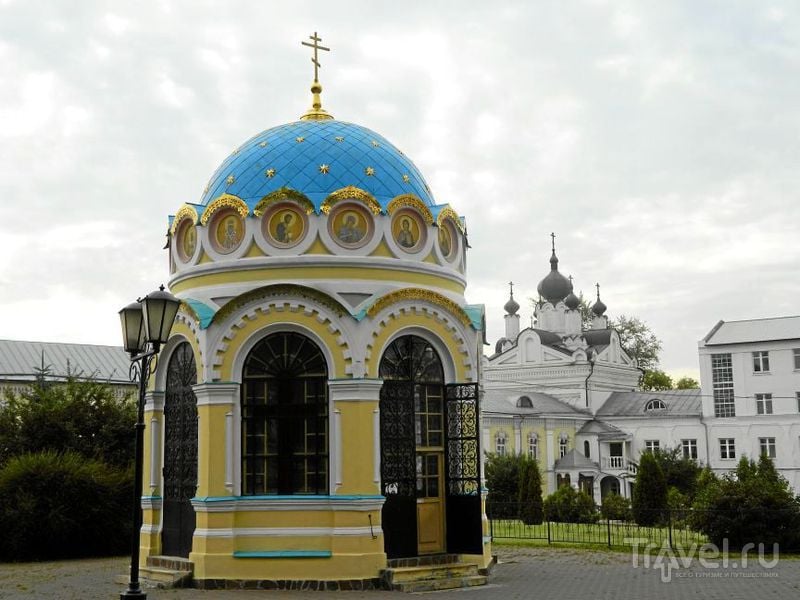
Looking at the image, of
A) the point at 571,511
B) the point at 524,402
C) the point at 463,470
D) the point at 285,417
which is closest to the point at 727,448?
the point at 524,402

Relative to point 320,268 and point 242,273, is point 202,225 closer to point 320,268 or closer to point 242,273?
point 242,273

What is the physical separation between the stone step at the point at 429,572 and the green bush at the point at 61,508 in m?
9.21

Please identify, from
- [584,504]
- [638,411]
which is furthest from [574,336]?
[584,504]

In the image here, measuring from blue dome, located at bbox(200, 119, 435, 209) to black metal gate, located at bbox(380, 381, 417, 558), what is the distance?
3.28 metres

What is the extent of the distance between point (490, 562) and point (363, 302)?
5.12m

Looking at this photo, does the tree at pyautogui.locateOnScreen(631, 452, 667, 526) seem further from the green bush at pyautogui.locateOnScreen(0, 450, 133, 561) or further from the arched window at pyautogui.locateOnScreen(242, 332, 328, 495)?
the arched window at pyautogui.locateOnScreen(242, 332, 328, 495)

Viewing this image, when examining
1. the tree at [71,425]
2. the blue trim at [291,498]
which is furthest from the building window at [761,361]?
the blue trim at [291,498]

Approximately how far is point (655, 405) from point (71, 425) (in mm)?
42023

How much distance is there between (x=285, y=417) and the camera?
15469 millimetres

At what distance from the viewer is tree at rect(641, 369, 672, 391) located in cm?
7431

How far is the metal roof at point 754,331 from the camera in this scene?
52500 mm

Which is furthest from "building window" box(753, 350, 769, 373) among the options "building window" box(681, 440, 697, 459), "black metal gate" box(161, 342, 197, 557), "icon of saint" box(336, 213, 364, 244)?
"black metal gate" box(161, 342, 197, 557)

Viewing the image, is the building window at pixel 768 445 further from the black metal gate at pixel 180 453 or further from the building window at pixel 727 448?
the black metal gate at pixel 180 453

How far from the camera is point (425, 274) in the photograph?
16641 millimetres
